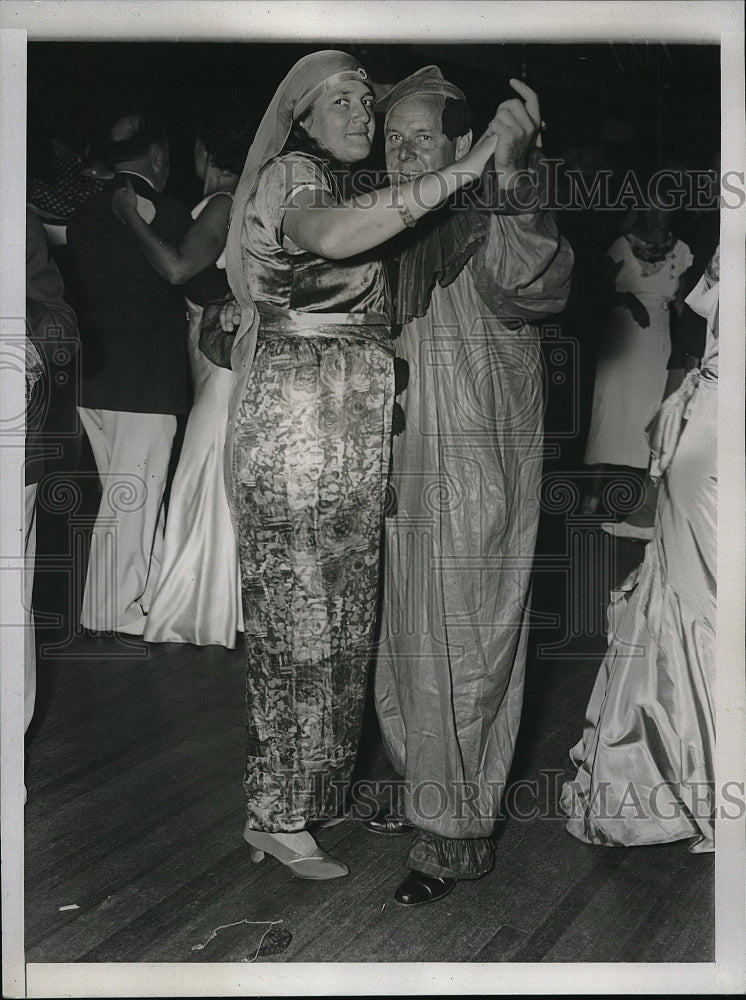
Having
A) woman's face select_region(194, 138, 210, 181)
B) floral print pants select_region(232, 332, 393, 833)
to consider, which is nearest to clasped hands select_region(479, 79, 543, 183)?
floral print pants select_region(232, 332, 393, 833)

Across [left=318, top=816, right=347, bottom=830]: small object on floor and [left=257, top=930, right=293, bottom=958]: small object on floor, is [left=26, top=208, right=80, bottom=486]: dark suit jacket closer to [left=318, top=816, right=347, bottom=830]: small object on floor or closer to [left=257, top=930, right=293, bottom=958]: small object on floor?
[left=318, top=816, right=347, bottom=830]: small object on floor

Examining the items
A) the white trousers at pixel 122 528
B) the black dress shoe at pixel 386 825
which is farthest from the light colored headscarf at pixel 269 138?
the black dress shoe at pixel 386 825

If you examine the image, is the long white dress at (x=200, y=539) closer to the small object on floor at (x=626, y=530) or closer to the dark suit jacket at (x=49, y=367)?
the dark suit jacket at (x=49, y=367)

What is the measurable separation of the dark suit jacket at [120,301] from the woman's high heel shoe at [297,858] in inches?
40.9

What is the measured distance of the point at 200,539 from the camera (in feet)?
8.46

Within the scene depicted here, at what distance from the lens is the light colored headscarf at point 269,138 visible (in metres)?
2.40

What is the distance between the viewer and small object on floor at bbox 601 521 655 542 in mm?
2594

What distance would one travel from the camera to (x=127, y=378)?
8.48ft

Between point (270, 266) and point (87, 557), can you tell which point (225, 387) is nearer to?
point (270, 266)

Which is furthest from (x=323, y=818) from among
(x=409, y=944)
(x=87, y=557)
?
(x=87, y=557)

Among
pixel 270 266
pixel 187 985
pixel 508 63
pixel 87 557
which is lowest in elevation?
pixel 187 985

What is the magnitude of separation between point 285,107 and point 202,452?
79cm

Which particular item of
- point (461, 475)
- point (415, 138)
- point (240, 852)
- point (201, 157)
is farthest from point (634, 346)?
point (240, 852)

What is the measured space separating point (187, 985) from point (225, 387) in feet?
4.38
